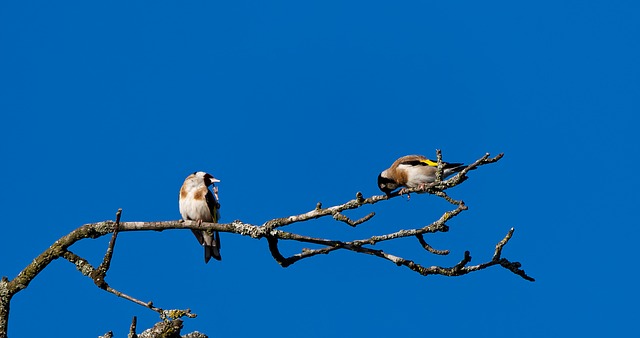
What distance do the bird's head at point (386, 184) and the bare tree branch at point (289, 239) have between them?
4.70 metres

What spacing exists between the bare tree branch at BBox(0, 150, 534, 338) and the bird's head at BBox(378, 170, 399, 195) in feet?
15.4

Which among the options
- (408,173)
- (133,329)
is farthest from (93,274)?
(408,173)

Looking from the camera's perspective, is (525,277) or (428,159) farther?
(428,159)

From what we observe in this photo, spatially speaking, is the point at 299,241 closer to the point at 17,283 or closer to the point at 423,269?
the point at 423,269

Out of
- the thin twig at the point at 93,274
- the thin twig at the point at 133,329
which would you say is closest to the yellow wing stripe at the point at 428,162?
the thin twig at the point at 93,274

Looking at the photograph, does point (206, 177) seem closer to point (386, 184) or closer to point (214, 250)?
point (214, 250)

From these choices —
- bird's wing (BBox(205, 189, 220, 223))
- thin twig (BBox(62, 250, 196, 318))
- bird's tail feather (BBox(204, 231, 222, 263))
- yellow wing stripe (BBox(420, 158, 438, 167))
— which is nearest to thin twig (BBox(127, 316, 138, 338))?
thin twig (BBox(62, 250, 196, 318))

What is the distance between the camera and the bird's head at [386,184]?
12.2 meters

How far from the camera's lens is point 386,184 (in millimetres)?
12289

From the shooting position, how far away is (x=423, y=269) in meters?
6.84

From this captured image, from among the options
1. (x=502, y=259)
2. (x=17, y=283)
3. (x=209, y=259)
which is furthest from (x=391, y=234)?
(x=209, y=259)

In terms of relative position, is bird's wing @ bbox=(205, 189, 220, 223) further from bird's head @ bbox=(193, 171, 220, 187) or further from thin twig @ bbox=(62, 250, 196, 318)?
thin twig @ bbox=(62, 250, 196, 318)

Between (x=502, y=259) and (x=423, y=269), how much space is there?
0.69 m

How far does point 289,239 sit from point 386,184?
17.8 ft
